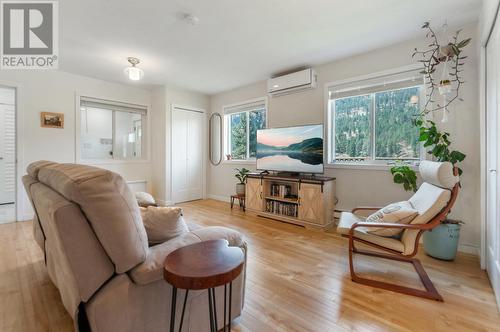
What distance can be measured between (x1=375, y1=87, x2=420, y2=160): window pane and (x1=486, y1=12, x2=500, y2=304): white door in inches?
34.3

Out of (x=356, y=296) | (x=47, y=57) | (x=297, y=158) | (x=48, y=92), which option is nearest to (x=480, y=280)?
(x=356, y=296)

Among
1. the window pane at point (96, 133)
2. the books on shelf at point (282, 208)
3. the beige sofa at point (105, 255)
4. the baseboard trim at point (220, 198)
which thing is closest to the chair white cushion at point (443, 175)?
the books on shelf at point (282, 208)

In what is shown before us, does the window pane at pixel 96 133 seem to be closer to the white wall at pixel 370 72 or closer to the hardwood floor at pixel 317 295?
the hardwood floor at pixel 317 295

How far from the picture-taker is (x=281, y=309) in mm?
1613

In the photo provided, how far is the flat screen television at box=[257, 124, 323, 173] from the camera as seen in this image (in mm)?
3445

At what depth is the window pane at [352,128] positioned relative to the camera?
333cm

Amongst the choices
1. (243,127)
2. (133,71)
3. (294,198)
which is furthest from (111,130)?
(294,198)

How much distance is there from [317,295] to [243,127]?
389cm

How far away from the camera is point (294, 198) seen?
371 cm

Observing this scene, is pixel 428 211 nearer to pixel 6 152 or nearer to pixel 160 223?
pixel 160 223

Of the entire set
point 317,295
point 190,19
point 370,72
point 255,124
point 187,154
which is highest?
point 190,19

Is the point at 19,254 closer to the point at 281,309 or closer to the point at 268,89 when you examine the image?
the point at 281,309

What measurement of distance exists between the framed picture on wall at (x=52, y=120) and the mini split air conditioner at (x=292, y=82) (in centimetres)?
374

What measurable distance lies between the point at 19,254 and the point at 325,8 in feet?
13.6
